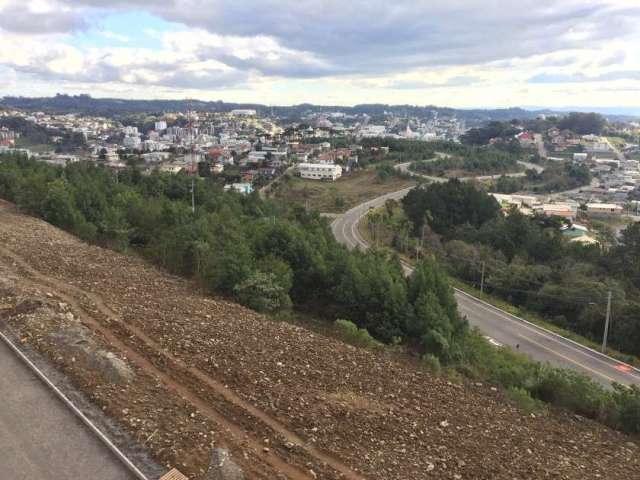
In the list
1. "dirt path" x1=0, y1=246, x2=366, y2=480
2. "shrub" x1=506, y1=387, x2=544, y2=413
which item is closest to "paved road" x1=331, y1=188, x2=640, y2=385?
"shrub" x1=506, y1=387, x2=544, y2=413

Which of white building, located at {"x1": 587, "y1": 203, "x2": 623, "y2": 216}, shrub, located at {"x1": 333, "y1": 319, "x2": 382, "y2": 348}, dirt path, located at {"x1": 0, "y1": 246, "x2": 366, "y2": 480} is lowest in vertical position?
white building, located at {"x1": 587, "y1": 203, "x2": 623, "y2": 216}

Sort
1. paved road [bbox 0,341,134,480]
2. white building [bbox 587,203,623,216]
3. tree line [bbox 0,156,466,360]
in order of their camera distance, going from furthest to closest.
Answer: white building [bbox 587,203,623,216] → tree line [bbox 0,156,466,360] → paved road [bbox 0,341,134,480]

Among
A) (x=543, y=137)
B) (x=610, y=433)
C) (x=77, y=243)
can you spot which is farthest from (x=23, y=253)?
(x=543, y=137)

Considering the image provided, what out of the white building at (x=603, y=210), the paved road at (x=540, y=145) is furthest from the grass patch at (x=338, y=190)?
the paved road at (x=540, y=145)

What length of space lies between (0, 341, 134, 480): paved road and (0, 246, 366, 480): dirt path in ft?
4.34

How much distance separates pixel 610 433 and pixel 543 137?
12799 cm

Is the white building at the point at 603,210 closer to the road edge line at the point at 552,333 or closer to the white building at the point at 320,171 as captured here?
the white building at the point at 320,171

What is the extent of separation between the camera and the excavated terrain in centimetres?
608

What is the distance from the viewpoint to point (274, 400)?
7141 mm

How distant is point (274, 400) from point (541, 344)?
16748 mm

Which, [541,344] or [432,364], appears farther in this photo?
[541,344]

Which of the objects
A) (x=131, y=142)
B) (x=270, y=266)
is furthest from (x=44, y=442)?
(x=131, y=142)

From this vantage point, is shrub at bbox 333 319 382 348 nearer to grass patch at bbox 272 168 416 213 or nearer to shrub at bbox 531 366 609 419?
shrub at bbox 531 366 609 419

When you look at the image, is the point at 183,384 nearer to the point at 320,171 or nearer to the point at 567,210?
the point at 567,210
